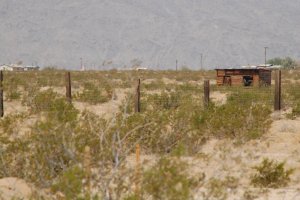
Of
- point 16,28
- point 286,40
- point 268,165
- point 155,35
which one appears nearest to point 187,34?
point 155,35

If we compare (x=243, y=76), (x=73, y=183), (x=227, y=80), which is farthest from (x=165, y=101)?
(x=73, y=183)

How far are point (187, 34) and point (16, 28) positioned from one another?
45.5 metres

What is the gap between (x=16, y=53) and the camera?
148m

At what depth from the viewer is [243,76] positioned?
34.0 metres

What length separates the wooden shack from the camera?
111ft

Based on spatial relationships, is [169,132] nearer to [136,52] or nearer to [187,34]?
[136,52]

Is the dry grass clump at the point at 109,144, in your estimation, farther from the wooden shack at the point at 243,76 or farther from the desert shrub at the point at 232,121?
the wooden shack at the point at 243,76

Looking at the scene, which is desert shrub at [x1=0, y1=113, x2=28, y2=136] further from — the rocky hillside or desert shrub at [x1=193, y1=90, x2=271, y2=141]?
the rocky hillside

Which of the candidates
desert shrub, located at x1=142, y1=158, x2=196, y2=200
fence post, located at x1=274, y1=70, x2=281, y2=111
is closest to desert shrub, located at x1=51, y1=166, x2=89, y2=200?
desert shrub, located at x1=142, y1=158, x2=196, y2=200

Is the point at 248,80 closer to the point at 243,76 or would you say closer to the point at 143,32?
the point at 243,76

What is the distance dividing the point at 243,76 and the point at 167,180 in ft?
95.6

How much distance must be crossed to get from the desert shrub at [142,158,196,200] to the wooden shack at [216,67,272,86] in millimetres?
28543

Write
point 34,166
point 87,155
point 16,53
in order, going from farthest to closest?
point 16,53 → point 34,166 → point 87,155

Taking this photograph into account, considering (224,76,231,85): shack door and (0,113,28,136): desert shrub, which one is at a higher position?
(0,113,28,136): desert shrub
